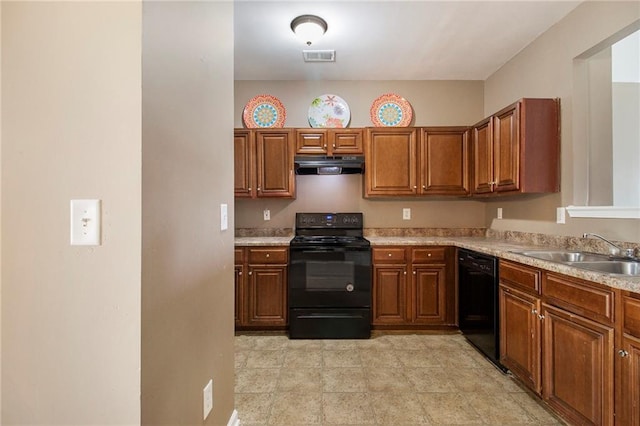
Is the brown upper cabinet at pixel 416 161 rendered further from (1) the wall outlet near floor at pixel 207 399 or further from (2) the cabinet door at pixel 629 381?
(1) the wall outlet near floor at pixel 207 399

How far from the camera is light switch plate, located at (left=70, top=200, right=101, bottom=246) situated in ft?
2.52

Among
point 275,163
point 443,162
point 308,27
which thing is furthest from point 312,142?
point 443,162

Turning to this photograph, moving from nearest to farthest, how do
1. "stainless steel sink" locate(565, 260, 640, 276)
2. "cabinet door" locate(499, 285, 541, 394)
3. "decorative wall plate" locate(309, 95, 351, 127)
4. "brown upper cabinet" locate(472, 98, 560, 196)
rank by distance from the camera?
"stainless steel sink" locate(565, 260, 640, 276) → "cabinet door" locate(499, 285, 541, 394) → "brown upper cabinet" locate(472, 98, 560, 196) → "decorative wall plate" locate(309, 95, 351, 127)

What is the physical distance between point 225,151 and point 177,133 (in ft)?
1.55

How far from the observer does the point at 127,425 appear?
79cm

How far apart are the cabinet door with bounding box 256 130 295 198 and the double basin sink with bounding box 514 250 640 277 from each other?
2.20 metres

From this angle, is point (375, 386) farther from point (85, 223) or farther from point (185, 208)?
point (85, 223)

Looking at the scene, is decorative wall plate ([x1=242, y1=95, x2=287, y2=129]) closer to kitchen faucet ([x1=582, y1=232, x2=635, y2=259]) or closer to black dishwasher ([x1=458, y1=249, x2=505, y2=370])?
black dishwasher ([x1=458, y1=249, x2=505, y2=370])

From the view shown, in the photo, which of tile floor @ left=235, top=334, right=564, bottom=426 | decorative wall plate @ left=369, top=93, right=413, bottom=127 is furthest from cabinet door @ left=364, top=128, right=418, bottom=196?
tile floor @ left=235, top=334, right=564, bottom=426

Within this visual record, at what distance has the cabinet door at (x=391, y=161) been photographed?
3266 mm

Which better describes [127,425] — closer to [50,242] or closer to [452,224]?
[50,242]

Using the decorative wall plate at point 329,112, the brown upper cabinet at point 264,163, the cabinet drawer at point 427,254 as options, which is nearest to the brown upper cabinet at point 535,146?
the cabinet drawer at point 427,254

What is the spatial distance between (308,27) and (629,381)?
2.84 metres

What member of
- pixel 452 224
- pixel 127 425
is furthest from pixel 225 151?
pixel 452 224
